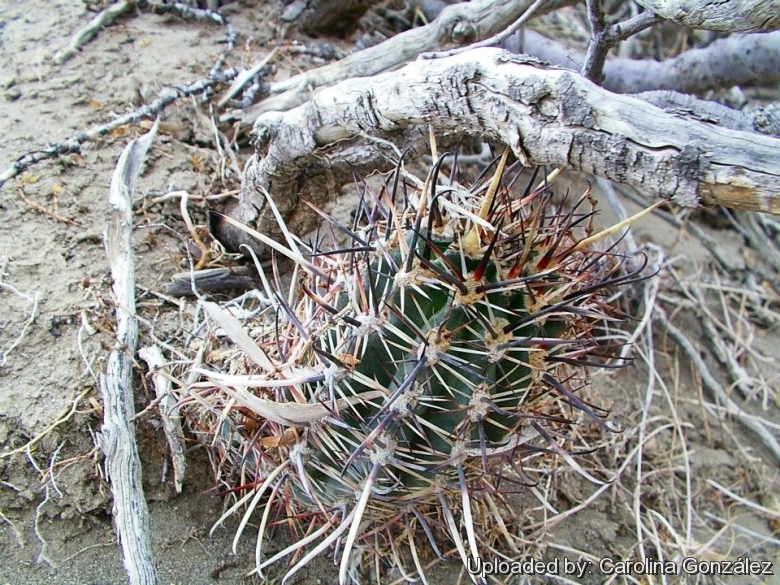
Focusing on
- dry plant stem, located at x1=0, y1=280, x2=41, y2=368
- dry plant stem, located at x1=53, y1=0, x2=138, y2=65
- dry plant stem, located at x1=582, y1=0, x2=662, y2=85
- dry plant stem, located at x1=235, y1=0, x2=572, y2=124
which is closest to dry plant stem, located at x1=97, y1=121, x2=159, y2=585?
dry plant stem, located at x1=0, y1=280, x2=41, y2=368

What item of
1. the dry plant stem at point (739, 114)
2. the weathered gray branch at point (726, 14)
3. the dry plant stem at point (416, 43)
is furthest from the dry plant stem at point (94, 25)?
the weathered gray branch at point (726, 14)

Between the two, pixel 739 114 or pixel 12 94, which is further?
pixel 12 94

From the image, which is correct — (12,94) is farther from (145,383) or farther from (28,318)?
(145,383)

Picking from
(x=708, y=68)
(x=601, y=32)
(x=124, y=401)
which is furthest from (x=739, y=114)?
(x=124, y=401)

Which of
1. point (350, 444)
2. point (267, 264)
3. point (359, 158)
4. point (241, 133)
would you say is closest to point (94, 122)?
point (241, 133)

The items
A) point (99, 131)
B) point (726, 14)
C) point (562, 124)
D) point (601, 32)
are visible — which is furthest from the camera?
point (99, 131)

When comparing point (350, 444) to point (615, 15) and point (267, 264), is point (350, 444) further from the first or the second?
point (615, 15)

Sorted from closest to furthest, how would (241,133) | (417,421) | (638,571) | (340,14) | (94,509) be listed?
(417,421) → (94,509) → (638,571) → (241,133) → (340,14)
